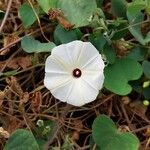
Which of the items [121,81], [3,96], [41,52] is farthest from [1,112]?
[121,81]

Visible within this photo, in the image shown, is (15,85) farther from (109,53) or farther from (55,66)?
(109,53)

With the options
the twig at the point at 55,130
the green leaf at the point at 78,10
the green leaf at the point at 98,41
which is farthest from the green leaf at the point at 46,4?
the twig at the point at 55,130

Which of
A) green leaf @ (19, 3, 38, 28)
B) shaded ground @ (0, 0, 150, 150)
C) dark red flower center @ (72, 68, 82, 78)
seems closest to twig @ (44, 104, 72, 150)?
shaded ground @ (0, 0, 150, 150)

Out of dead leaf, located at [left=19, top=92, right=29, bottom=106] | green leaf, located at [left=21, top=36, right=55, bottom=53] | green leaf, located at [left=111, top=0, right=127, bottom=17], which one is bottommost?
dead leaf, located at [left=19, top=92, right=29, bottom=106]

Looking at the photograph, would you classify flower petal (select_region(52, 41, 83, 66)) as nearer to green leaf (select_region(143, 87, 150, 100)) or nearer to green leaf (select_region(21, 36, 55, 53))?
green leaf (select_region(21, 36, 55, 53))

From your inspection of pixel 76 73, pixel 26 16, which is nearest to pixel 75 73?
pixel 76 73

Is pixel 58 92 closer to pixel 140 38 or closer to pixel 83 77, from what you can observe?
pixel 83 77

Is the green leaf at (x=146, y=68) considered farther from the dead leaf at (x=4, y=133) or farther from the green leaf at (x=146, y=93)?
the dead leaf at (x=4, y=133)
